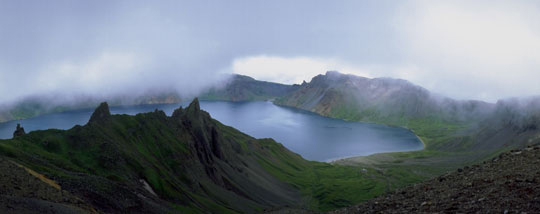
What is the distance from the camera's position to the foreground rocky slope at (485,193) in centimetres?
1966

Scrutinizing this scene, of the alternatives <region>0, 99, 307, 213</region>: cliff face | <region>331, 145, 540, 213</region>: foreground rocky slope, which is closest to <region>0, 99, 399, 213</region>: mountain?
<region>0, 99, 307, 213</region>: cliff face

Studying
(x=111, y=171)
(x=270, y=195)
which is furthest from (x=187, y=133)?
(x=111, y=171)

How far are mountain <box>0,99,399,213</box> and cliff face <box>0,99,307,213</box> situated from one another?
21 cm

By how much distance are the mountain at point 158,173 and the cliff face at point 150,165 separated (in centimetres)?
21

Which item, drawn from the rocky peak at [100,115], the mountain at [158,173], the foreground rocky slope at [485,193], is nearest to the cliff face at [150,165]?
the rocky peak at [100,115]

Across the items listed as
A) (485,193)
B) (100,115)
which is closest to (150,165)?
(100,115)

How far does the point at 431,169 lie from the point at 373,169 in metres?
28.9

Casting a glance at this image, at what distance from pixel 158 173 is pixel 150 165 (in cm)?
346

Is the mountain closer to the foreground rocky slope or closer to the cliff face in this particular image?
the cliff face

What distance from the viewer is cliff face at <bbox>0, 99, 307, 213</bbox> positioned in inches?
1970

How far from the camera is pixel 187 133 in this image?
112m

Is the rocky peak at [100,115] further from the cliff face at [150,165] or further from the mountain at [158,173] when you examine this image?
the mountain at [158,173]

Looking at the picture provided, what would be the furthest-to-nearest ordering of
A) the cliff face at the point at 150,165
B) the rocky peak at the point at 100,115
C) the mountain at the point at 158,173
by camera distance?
the rocky peak at the point at 100,115, the cliff face at the point at 150,165, the mountain at the point at 158,173

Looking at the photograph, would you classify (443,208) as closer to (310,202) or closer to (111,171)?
(111,171)
